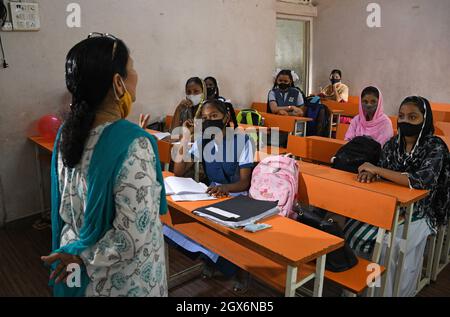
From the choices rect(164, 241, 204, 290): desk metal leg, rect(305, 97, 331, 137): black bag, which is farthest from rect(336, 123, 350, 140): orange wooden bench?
rect(164, 241, 204, 290): desk metal leg

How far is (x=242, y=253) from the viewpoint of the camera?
2039 mm

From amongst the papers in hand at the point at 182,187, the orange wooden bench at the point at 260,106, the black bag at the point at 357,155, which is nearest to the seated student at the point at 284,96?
the orange wooden bench at the point at 260,106

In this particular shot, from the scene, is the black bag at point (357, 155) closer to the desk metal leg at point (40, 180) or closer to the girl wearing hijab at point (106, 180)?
the girl wearing hijab at point (106, 180)

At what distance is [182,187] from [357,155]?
4.03ft

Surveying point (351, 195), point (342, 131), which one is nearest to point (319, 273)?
point (351, 195)

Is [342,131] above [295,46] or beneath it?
beneath

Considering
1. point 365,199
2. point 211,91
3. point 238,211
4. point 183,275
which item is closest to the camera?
point 238,211

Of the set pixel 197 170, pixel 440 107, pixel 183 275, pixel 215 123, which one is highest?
pixel 215 123

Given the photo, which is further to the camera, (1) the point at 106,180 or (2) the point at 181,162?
(2) the point at 181,162

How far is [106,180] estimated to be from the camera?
3.07 ft

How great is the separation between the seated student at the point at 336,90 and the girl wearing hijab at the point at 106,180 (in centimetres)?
616

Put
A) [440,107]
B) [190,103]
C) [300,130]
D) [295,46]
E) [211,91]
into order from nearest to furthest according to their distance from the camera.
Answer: [190,103], [300,130], [211,91], [440,107], [295,46]

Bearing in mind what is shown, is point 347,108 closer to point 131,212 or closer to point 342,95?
point 342,95
